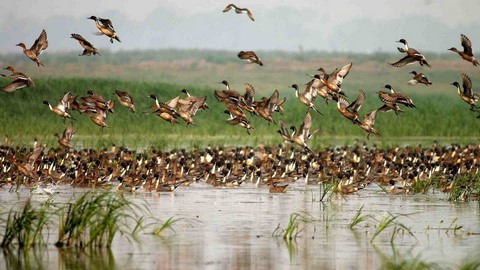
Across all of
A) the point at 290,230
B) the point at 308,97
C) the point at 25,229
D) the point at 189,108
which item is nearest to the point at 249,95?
the point at 308,97

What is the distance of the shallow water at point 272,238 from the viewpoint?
15.1m

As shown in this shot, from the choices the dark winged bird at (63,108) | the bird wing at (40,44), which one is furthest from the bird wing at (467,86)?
the bird wing at (40,44)

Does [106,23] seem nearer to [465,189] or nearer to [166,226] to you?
[465,189]

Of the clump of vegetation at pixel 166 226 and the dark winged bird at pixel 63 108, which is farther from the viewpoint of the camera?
the dark winged bird at pixel 63 108

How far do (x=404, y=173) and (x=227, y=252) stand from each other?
35.5 feet

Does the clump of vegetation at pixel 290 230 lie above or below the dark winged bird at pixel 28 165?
below

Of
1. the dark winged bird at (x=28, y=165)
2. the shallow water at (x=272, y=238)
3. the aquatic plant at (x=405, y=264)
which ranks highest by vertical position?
the dark winged bird at (x=28, y=165)

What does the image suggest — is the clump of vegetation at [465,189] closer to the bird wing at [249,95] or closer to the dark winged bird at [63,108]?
the bird wing at [249,95]

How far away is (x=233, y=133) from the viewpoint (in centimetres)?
4394

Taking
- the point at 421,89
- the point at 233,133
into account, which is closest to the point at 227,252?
the point at 233,133

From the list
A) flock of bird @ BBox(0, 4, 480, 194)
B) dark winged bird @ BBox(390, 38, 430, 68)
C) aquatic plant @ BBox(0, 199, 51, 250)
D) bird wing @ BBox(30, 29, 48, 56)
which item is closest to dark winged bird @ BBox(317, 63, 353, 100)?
flock of bird @ BBox(0, 4, 480, 194)

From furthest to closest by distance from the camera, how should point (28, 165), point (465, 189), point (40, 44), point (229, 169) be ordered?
point (229, 169), point (40, 44), point (28, 165), point (465, 189)

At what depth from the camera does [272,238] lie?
675 inches

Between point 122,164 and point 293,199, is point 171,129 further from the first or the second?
point 293,199
